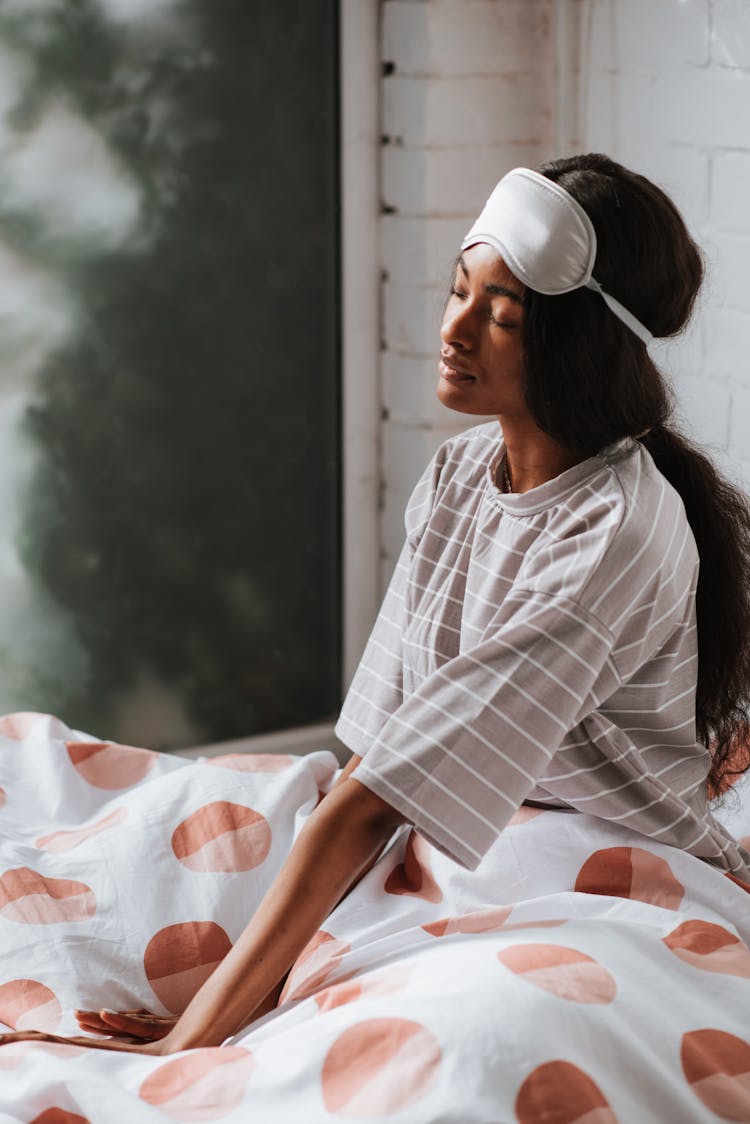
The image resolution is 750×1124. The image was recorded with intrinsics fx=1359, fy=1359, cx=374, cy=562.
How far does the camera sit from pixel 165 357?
2109 mm

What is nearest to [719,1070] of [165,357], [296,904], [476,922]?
[476,922]

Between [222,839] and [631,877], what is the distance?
1.34ft

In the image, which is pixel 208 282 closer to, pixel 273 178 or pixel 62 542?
pixel 273 178

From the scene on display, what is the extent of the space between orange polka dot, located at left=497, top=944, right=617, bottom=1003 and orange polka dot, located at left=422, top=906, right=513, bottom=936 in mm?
91

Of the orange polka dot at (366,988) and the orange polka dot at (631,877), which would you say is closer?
the orange polka dot at (366,988)

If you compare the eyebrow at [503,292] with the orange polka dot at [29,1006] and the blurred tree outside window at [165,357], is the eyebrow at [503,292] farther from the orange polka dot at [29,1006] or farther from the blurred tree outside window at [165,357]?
the blurred tree outside window at [165,357]

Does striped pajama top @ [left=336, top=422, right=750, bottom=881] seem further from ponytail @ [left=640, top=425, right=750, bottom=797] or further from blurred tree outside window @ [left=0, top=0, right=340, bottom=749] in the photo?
blurred tree outside window @ [left=0, top=0, right=340, bottom=749]

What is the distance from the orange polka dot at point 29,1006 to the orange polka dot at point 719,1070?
1.69 feet

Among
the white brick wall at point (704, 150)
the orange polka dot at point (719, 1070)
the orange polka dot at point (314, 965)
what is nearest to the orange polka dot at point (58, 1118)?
the orange polka dot at point (314, 965)

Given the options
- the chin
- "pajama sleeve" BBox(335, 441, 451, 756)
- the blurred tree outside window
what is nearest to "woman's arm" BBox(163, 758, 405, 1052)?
"pajama sleeve" BBox(335, 441, 451, 756)

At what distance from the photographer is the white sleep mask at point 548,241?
1088 millimetres

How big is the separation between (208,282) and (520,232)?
109 centimetres

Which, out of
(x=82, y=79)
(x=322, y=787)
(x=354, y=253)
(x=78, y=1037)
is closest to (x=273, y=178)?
(x=354, y=253)

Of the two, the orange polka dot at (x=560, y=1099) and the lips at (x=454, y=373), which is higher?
the lips at (x=454, y=373)
